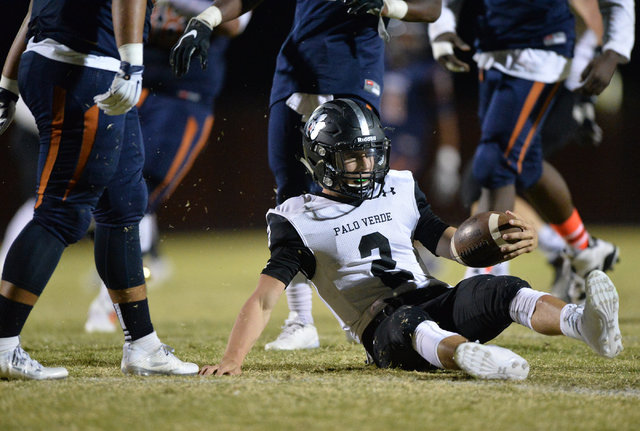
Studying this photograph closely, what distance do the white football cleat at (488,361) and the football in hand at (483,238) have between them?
1.27ft

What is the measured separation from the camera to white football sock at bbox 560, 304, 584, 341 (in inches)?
92.7

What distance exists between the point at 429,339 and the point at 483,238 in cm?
38

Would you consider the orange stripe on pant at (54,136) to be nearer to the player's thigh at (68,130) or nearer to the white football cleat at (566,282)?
the player's thigh at (68,130)

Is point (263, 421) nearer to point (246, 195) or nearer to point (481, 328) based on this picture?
point (481, 328)

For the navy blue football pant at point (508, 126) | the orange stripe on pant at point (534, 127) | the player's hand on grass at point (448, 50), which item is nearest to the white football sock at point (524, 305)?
the navy blue football pant at point (508, 126)

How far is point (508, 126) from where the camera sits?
169 inches

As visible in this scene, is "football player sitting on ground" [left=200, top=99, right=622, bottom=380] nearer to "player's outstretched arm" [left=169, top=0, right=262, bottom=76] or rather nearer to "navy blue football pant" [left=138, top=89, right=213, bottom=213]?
"player's outstretched arm" [left=169, top=0, right=262, bottom=76]

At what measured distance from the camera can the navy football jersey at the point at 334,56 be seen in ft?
11.5

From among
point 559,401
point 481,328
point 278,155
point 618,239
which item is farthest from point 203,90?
point 618,239

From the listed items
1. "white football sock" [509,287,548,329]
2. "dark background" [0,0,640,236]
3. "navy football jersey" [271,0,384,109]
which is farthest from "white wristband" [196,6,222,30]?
"dark background" [0,0,640,236]

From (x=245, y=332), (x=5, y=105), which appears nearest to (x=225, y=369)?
(x=245, y=332)

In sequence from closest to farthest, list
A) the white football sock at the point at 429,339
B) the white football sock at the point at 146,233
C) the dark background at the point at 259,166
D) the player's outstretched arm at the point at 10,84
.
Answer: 1. the white football sock at the point at 429,339
2. the player's outstretched arm at the point at 10,84
3. the white football sock at the point at 146,233
4. the dark background at the point at 259,166

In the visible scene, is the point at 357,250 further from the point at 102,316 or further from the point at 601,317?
the point at 102,316

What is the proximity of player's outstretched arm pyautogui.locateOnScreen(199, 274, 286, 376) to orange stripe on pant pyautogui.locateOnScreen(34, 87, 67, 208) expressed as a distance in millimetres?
734
